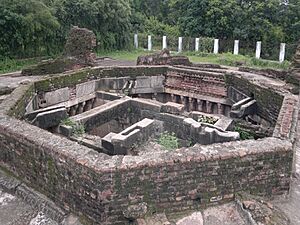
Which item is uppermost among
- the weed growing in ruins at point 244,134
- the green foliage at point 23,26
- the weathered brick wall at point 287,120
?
the green foliage at point 23,26

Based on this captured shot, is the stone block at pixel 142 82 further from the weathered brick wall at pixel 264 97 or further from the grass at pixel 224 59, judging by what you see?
the grass at pixel 224 59

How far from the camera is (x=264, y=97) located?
30.9 feet

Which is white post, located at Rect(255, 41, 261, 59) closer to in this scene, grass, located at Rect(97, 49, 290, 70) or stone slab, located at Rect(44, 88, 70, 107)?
grass, located at Rect(97, 49, 290, 70)

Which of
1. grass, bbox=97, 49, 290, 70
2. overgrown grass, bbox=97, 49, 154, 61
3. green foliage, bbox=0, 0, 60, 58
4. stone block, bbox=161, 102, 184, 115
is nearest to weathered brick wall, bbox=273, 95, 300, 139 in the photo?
stone block, bbox=161, 102, 184, 115

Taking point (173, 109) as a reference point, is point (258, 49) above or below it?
above

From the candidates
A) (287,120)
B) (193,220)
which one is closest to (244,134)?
(287,120)

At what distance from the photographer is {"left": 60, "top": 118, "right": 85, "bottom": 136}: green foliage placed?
839 cm

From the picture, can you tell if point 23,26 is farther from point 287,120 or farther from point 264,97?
point 287,120

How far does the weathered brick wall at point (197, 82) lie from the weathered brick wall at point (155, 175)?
252 inches

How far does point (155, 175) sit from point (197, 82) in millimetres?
7754

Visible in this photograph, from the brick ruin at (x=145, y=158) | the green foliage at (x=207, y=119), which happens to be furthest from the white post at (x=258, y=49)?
the green foliage at (x=207, y=119)

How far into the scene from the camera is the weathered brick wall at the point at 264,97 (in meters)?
8.84

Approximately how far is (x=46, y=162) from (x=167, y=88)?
8.00 metres

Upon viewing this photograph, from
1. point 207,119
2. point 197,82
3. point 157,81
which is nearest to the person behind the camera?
point 207,119
